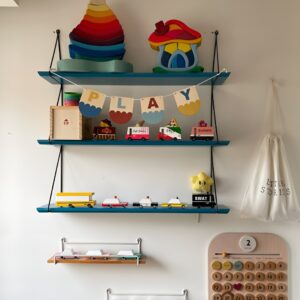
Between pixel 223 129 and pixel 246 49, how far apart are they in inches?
15.9

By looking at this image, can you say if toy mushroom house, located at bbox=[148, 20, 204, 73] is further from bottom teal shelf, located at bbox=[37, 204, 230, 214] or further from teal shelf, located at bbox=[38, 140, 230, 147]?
bottom teal shelf, located at bbox=[37, 204, 230, 214]

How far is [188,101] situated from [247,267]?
0.83m

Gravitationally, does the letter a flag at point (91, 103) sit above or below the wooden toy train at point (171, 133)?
above

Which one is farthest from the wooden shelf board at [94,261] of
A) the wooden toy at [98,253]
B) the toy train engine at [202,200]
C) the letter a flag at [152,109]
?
the letter a flag at [152,109]

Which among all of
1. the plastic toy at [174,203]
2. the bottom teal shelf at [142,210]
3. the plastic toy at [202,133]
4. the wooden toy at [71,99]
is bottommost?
Answer: the bottom teal shelf at [142,210]

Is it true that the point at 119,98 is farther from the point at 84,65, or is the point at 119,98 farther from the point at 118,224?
the point at 118,224

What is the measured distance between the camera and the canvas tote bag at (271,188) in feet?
5.42

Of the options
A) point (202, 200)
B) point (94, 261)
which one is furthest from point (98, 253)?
point (202, 200)

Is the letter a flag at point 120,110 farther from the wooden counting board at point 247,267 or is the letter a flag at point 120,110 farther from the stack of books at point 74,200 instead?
the wooden counting board at point 247,267

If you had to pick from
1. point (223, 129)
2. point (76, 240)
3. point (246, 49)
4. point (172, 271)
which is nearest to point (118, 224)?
point (76, 240)

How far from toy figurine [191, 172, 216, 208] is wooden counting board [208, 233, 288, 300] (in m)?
0.23

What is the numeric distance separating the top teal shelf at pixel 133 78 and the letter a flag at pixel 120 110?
104 millimetres

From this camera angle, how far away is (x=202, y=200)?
162 cm

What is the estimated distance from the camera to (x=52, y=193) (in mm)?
1752
